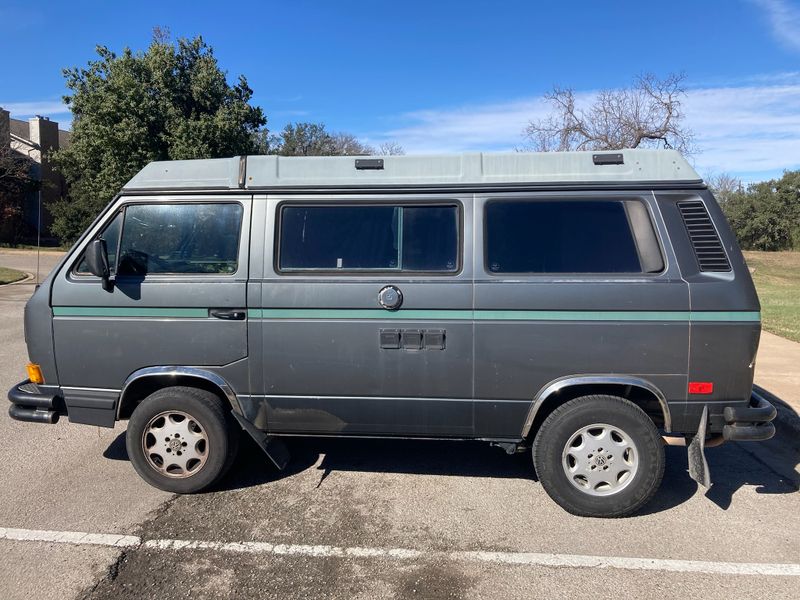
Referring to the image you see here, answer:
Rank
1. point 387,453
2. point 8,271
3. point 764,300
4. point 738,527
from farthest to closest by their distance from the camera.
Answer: point 8,271, point 764,300, point 387,453, point 738,527

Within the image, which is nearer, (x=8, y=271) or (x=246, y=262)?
(x=246, y=262)

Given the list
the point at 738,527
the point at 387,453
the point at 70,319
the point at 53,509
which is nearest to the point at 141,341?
the point at 70,319

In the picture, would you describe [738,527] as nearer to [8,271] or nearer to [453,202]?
[453,202]

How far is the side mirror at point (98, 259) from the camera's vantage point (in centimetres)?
393

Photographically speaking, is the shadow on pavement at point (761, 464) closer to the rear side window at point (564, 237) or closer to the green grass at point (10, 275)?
the rear side window at point (564, 237)

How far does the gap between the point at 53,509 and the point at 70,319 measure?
4.24 feet

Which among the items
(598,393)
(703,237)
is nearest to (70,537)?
(598,393)

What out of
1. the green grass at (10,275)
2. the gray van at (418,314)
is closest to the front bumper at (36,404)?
the gray van at (418,314)

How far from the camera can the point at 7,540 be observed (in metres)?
3.56

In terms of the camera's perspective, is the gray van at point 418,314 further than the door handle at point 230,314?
No

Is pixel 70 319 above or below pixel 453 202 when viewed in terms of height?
below

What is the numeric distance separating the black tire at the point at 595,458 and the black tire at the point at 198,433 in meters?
2.16

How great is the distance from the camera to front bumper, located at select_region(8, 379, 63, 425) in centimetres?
422

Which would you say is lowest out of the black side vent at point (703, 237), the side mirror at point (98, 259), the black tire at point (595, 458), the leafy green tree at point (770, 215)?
the black tire at point (595, 458)
